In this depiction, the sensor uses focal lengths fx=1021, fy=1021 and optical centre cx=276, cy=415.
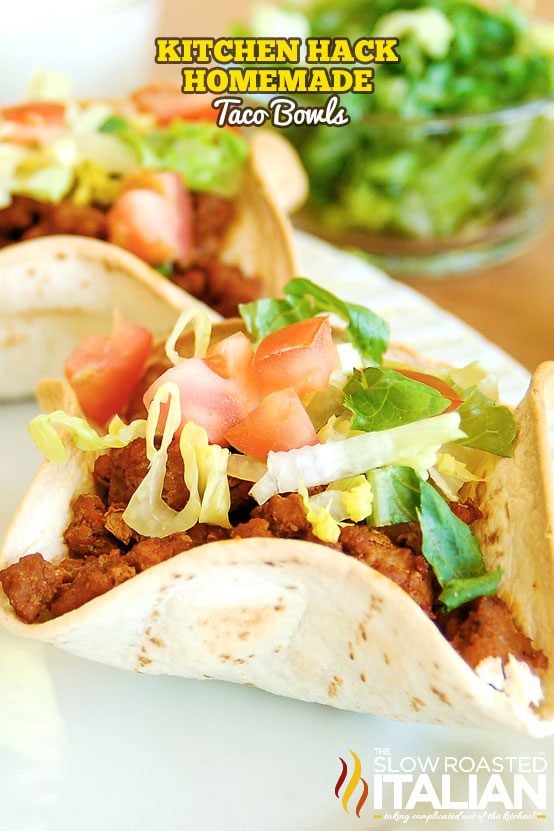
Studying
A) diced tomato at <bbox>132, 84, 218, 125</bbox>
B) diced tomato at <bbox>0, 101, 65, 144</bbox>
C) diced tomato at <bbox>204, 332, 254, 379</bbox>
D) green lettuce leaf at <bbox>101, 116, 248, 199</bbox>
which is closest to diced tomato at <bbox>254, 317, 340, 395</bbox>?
diced tomato at <bbox>204, 332, 254, 379</bbox>

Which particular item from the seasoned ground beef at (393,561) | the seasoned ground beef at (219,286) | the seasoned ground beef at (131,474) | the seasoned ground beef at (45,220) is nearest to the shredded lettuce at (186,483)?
the seasoned ground beef at (131,474)

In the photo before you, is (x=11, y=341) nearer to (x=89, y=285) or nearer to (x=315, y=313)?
(x=89, y=285)

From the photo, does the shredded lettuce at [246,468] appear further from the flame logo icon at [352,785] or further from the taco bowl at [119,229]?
the taco bowl at [119,229]

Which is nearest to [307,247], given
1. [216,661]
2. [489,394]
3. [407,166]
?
[407,166]

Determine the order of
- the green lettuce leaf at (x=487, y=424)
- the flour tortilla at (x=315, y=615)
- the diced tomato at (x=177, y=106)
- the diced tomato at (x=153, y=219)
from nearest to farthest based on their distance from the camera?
the flour tortilla at (x=315, y=615) → the green lettuce leaf at (x=487, y=424) → the diced tomato at (x=153, y=219) → the diced tomato at (x=177, y=106)

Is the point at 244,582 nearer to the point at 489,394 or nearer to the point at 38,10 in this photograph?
the point at 489,394

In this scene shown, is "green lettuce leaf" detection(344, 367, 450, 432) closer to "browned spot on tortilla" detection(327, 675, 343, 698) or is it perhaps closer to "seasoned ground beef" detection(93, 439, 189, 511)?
"seasoned ground beef" detection(93, 439, 189, 511)

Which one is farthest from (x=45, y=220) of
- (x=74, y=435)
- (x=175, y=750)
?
(x=175, y=750)
